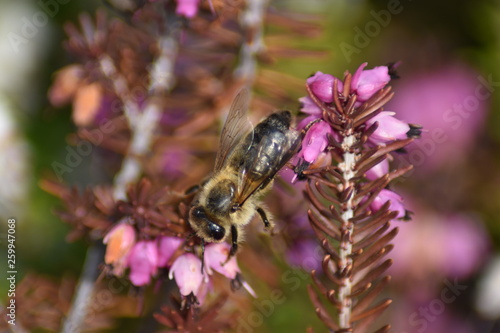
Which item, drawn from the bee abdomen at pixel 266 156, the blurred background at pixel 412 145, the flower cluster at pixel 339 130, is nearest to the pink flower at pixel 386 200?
the flower cluster at pixel 339 130

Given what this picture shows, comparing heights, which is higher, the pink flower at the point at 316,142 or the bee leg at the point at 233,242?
the pink flower at the point at 316,142

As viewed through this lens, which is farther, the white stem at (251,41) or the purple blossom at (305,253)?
the white stem at (251,41)

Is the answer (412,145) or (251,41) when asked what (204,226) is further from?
(412,145)

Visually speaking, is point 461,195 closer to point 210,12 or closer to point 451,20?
Result: point 451,20

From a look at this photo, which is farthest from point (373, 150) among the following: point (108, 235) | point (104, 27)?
point (104, 27)

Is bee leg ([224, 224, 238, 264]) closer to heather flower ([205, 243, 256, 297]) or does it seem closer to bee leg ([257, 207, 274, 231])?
heather flower ([205, 243, 256, 297])

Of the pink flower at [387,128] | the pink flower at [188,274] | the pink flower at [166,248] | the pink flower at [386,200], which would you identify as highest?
the pink flower at [387,128]

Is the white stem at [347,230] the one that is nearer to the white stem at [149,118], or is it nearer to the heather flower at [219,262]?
the heather flower at [219,262]

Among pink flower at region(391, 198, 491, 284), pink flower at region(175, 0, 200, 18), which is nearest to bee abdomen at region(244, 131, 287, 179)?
pink flower at region(175, 0, 200, 18)
